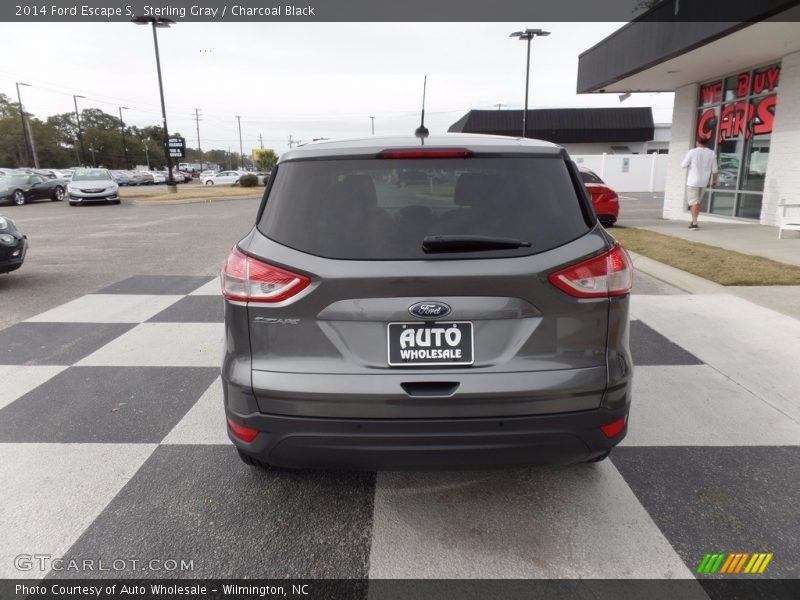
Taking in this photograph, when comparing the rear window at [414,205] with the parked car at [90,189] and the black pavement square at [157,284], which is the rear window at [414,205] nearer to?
the black pavement square at [157,284]

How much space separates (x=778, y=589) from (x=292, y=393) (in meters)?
2.02

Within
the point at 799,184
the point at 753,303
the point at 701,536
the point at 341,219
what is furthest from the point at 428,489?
the point at 799,184

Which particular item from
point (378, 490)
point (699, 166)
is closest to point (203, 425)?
point (378, 490)

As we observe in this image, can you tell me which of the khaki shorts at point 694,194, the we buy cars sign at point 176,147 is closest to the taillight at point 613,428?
the khaki shorts at point 694,194

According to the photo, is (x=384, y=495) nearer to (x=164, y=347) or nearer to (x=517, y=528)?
(x=517, y=528)

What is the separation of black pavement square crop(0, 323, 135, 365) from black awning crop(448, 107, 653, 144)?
41762 millimetres

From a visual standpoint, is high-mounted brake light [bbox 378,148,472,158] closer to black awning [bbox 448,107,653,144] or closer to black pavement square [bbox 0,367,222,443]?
black pavement square [bbox 0,367,222,443]

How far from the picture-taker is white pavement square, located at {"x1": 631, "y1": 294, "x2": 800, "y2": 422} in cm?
429

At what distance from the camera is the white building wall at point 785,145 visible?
39.6 ft

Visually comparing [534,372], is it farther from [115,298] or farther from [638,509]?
[115,298]

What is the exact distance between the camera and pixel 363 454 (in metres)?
2.29

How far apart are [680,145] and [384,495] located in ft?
54.7

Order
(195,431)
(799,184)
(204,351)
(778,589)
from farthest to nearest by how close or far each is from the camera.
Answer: (799,184)
(204,351)
(195,431)
(778,589)

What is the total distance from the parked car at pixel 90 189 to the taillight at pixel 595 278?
85.7 ft
